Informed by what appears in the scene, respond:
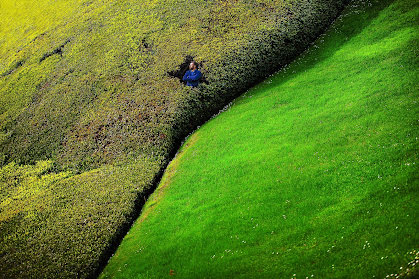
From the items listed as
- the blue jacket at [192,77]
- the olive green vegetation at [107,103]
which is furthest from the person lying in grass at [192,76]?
the olive green vegetation at [107,103]

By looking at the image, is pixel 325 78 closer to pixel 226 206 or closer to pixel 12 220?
pixel 226 206

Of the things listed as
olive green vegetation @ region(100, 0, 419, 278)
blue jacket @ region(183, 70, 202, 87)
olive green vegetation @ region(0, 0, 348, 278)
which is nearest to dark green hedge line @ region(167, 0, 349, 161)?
olive green vegetation @ region(0, 0, 348, 278)

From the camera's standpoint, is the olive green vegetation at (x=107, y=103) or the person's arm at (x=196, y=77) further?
the person's arm at (x=196, y=77)

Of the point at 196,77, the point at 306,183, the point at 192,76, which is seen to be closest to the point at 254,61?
the point at 196,77

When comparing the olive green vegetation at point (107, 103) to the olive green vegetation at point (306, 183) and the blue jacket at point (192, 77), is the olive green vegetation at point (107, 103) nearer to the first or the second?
the blue jacket at point (192, 77)

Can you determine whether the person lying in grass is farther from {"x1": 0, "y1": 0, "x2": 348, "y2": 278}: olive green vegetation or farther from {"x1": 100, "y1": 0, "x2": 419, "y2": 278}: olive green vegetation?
{"x1": 100, "y1": 0, "x2": 419, "y2": 278}: olive green vegetation

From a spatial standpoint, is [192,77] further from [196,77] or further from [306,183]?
[306,183]
